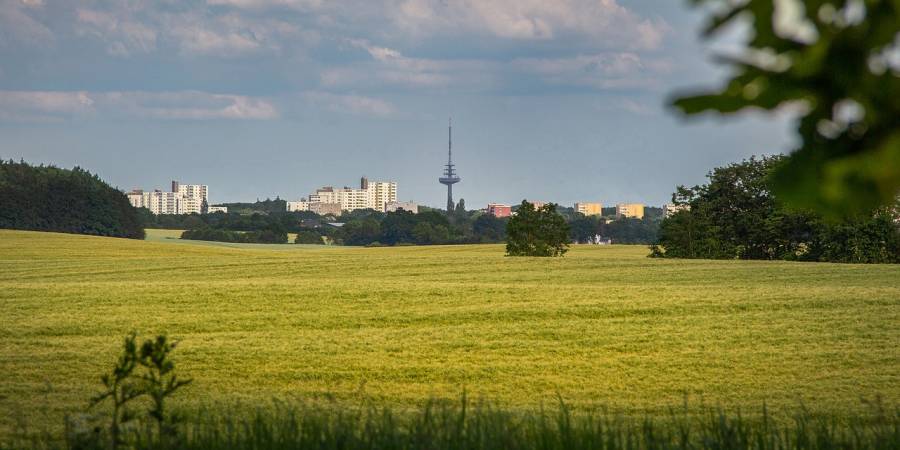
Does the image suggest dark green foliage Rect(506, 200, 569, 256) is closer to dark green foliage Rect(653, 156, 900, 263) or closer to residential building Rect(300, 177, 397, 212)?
dark green foliage Rect(653, 156, 900, 263)

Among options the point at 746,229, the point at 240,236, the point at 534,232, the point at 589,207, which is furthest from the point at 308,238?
the point at 589,207

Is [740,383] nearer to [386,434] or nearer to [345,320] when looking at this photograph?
[345,320]

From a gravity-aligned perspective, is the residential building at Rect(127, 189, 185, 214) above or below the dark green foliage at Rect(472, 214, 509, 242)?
above

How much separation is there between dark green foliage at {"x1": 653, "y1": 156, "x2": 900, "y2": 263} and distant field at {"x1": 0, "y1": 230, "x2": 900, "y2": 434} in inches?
458

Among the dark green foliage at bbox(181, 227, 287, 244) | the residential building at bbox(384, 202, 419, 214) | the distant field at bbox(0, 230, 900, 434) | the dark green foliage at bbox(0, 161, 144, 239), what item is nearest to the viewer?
the distant field at bbox(0, 230, 900, 434)

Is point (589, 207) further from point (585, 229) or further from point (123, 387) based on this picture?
point (123, 387)

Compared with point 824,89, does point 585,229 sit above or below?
above

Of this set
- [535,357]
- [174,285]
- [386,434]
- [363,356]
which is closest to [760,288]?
[535,357]

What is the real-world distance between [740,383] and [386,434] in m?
8.06

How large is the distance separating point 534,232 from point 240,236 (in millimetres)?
34978

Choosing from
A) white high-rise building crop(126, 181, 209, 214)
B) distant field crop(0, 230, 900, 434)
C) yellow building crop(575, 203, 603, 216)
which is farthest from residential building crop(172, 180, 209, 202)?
distant field crop(0, 230, 900, 434)

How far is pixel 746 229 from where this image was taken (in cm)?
3762

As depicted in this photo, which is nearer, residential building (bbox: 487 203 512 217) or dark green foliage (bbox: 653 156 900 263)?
dark green foliage (bbox: 653 156 900 263)

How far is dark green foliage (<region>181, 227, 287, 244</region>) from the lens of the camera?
65.5m
